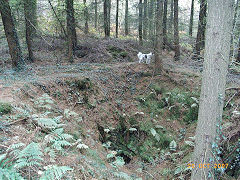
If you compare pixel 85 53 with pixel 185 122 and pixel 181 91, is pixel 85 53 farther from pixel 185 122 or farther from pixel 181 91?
pixel 185 122

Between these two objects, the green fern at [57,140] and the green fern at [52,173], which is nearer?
the green fern at [52,173]

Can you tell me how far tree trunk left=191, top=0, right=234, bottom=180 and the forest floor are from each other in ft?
2.41

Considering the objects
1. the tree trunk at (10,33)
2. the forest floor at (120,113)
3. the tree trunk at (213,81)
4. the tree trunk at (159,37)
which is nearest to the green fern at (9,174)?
the forest floor at (120,113)

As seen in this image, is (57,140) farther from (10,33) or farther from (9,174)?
(10,33)

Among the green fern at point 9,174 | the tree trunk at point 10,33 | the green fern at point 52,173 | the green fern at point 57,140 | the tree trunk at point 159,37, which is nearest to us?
the green fern at point 9,174

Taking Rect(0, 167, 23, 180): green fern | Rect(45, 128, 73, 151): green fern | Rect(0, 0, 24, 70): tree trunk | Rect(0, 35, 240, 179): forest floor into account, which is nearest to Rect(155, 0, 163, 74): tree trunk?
Rect(0, 35, 240, 179): forest floor

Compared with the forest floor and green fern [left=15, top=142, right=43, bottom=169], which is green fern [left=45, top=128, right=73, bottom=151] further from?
green fern [left=15, top=142, right=43, bottom=169]

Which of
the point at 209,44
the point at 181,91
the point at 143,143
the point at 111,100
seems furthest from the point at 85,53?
the point at 209,44

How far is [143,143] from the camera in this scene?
739cm

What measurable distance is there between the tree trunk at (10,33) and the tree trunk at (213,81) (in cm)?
Result: 846

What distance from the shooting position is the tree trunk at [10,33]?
801 cm

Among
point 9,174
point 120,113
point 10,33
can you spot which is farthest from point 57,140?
point 10,33

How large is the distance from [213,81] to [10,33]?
29.1 ft

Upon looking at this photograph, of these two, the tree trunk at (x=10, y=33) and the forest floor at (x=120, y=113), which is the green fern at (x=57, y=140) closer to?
the forest floor at (x=120, y=113)
